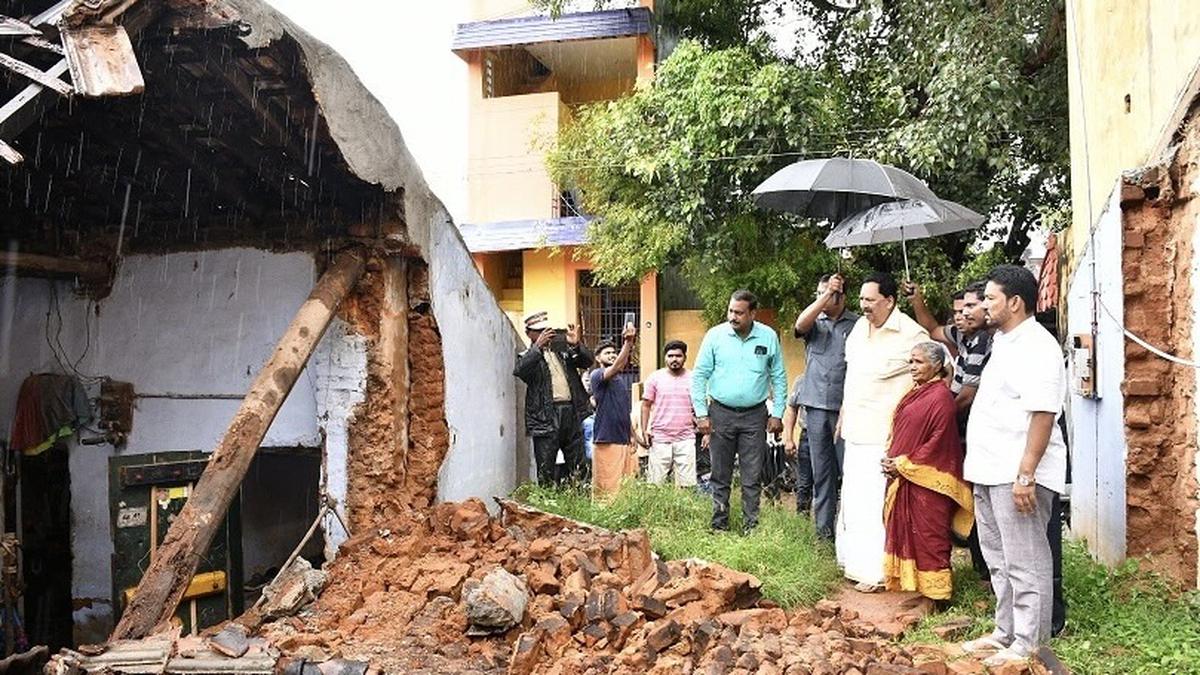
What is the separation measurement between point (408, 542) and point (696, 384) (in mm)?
2276

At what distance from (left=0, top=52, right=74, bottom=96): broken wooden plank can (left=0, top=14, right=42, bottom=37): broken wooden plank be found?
9 cm

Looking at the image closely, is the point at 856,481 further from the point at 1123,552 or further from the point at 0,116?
the point at 0,116

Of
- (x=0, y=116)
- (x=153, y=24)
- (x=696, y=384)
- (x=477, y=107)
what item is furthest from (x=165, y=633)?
(x=477, y=107)

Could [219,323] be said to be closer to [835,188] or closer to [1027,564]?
[835,188]

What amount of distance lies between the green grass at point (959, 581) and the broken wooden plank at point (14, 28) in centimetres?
444

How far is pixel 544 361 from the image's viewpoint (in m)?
8.05

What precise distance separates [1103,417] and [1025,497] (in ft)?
7.67

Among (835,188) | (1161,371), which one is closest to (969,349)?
(1161,371)

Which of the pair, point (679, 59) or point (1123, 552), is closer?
point (1123, 552)

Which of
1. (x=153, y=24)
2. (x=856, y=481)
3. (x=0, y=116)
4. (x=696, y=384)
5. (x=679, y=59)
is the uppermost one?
(x=679, y=59)

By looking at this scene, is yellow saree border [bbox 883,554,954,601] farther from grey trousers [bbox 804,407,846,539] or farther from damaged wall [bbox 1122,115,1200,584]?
damaged wall [bbox 1122,115,1200,584]

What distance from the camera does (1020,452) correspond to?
170 inches

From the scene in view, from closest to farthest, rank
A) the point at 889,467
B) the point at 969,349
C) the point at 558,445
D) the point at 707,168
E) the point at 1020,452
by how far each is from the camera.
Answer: the point at 1020,452 < the point at 889,467 < the point at 969,349 < the point at 558,445 < the point at 707,168

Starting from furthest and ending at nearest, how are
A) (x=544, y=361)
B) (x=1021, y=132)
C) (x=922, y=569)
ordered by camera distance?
(x=1021, y=132) → (x=544, y=361) → (x=922, y=569)
